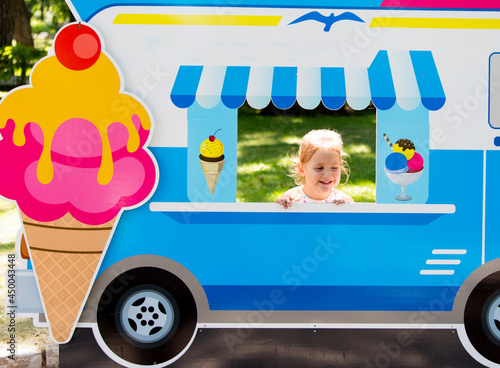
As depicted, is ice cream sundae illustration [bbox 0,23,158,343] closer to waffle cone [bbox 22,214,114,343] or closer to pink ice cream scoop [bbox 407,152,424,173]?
waffle cone [bbox 22,214,114,343]

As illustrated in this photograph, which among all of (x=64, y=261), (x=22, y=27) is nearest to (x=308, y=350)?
(x=64, y=261)

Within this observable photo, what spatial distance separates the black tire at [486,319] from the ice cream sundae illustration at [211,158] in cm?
155

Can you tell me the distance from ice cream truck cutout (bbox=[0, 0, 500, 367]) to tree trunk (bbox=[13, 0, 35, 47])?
13220 mm

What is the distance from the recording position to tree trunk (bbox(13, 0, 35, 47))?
610 inches

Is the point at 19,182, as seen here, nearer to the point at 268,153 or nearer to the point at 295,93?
the point at 295,93

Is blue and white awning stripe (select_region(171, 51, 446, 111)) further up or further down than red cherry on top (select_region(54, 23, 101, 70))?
further down

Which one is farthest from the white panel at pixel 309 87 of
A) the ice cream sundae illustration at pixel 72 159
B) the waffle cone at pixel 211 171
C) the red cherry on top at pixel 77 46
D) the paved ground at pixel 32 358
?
the paved ground at pixel 32 358

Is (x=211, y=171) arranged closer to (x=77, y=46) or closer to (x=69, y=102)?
(x=69, y=102)

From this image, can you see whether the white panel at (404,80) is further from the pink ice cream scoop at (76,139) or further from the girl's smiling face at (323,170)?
the pink ice cream scoop at (76,139)

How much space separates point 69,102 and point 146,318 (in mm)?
1228

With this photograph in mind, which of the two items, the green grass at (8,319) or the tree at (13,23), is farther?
the tree at (13,23)

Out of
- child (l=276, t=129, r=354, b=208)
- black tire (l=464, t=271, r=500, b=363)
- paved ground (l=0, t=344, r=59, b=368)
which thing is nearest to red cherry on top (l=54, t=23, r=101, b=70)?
child (l=276, t=129, r=354, b=208)

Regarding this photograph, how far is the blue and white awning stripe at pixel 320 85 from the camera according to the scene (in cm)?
316

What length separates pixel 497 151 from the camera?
3285mm
